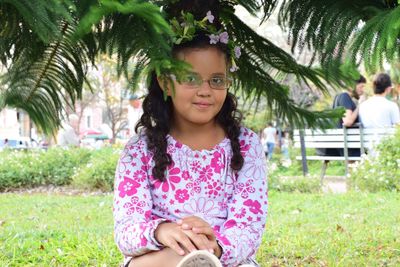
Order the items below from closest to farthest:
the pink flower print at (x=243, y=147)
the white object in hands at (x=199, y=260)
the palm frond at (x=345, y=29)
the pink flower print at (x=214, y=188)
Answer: the palm frond at (x=345, y=29) → the white object in hands at (x=199, y=260) → the pink flower print at (x=214, y=188) → the pink flower print at (x=243, y=147)

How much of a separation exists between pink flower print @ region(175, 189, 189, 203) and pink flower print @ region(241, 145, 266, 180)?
0.27 meters

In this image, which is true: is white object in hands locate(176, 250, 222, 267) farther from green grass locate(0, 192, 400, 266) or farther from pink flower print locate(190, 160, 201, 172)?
green grass locate(0, 192, 400, 266)

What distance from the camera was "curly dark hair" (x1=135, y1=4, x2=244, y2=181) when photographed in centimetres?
261

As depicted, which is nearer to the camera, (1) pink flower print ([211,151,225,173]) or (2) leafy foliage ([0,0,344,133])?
(2) leafy foliage ([0,0,344,133])

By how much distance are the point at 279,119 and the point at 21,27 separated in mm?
1604

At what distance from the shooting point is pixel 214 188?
8.69ft

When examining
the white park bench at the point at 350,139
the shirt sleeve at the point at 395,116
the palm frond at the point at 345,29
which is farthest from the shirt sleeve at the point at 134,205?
the shirt sleeve at the point at 395,116

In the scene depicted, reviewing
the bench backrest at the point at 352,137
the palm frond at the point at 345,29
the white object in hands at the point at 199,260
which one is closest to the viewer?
the palm frond at the point at 345,29

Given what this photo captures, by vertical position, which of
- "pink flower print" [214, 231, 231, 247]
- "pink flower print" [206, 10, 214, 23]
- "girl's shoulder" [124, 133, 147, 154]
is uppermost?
"pink flower print" [206, 10, 214, 23]

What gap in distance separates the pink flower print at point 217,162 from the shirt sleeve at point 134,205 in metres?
0.28

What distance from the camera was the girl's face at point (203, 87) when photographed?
246cm

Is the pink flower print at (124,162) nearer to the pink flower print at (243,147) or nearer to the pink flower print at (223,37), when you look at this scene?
the pink flower print at (243,147)

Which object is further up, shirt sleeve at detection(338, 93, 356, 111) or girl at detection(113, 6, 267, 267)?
shirt sleeve at detection(338, 93, 356, 111)

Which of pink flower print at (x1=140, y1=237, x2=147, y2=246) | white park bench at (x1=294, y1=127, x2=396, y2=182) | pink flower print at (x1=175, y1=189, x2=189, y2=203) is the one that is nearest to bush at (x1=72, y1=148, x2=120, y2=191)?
white park bench at (x1=294, y1=127, x2=396, y2=182)
